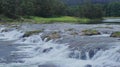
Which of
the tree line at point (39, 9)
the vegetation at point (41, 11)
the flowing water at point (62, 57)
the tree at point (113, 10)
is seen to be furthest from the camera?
the tree at point (113, 10)

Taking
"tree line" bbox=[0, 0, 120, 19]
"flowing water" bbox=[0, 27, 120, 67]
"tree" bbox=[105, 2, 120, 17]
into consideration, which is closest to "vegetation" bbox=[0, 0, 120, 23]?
"tree line" bbox=[0, 0, 120, 19]

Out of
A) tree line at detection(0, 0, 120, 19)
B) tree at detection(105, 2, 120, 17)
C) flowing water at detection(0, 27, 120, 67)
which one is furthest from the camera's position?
tree at detection(105, 2, 120, 17)

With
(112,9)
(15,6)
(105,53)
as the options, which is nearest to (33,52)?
(105,53)

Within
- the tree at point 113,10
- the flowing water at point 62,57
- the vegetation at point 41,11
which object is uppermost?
the flowing water at point 62,57

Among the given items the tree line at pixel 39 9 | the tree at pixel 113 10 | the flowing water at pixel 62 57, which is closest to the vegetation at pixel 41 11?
the tree line at pixel 39 9

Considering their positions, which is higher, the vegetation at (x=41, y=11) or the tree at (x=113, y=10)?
the vegetation at (x=41, y=11)

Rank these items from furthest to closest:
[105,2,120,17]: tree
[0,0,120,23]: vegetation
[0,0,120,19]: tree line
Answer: [105,2,120,17]: tree
[0,0,120,19]: tree line
[0,0,120,23]: vegetation

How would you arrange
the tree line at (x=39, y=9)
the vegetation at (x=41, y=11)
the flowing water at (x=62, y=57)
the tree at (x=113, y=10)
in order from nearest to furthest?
the flowing water at (x=62, y=57) < the vegetation at (x=41, y=11) < the tree line at (x=39, y=9) < the tree at (x=113, y=10)

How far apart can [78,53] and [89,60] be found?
1515 millimetres

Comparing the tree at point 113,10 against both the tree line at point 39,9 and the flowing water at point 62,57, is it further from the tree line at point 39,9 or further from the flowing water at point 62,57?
the flowing water at point 62,57

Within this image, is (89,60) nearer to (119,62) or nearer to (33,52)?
(119,62)

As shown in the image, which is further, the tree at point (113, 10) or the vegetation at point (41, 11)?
the tree at point (113, 10)

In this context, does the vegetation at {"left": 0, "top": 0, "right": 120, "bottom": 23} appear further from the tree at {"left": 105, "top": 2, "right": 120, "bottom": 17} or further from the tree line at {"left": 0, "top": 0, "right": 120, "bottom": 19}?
the tree at {"left": 105, "top": 2, "right": 120, "bottom": 17}

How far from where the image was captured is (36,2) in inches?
4166
